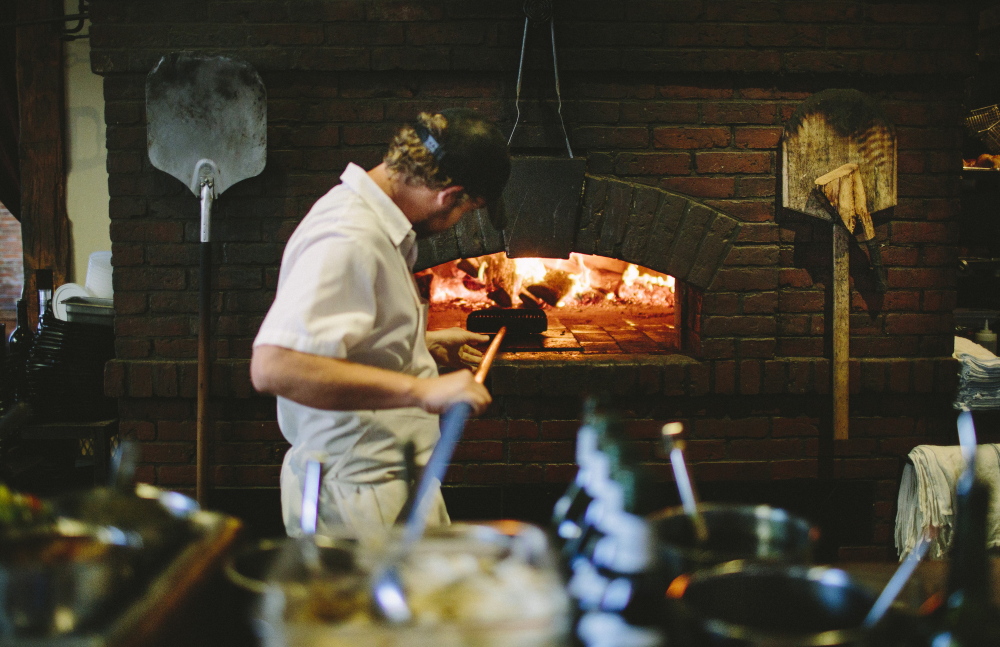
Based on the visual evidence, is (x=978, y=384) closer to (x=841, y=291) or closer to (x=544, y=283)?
(x=841, y=291)

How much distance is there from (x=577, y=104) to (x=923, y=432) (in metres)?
2.24

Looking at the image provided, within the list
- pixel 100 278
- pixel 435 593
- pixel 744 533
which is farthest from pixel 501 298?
pixel 435 593

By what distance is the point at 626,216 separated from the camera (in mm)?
3314

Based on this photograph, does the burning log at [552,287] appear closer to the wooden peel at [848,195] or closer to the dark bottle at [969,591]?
the wooden peel at [848,195]

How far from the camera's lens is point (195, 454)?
3424 millimetres

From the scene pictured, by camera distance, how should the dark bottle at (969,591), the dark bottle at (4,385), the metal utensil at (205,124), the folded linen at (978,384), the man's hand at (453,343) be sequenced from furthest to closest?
the dark bottle at (4,385) < the folded linen at (978,384) < the metal utensil at (205,124) < the man's hand at (453,343) < the dark bottle at (969,591)

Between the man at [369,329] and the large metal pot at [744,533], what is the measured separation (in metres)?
0.53

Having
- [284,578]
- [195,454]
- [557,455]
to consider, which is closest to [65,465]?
[195,454]

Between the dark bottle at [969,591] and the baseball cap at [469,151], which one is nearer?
the dark bottle at [969,591]

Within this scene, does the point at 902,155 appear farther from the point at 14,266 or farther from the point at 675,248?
the point at 14,266

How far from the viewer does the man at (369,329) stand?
165cm

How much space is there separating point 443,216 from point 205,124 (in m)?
1.71

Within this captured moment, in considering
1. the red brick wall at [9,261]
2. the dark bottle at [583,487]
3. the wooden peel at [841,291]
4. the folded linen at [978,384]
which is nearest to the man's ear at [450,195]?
the dark bottle at [583,487]

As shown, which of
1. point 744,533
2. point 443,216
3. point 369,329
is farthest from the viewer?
point 443,216
